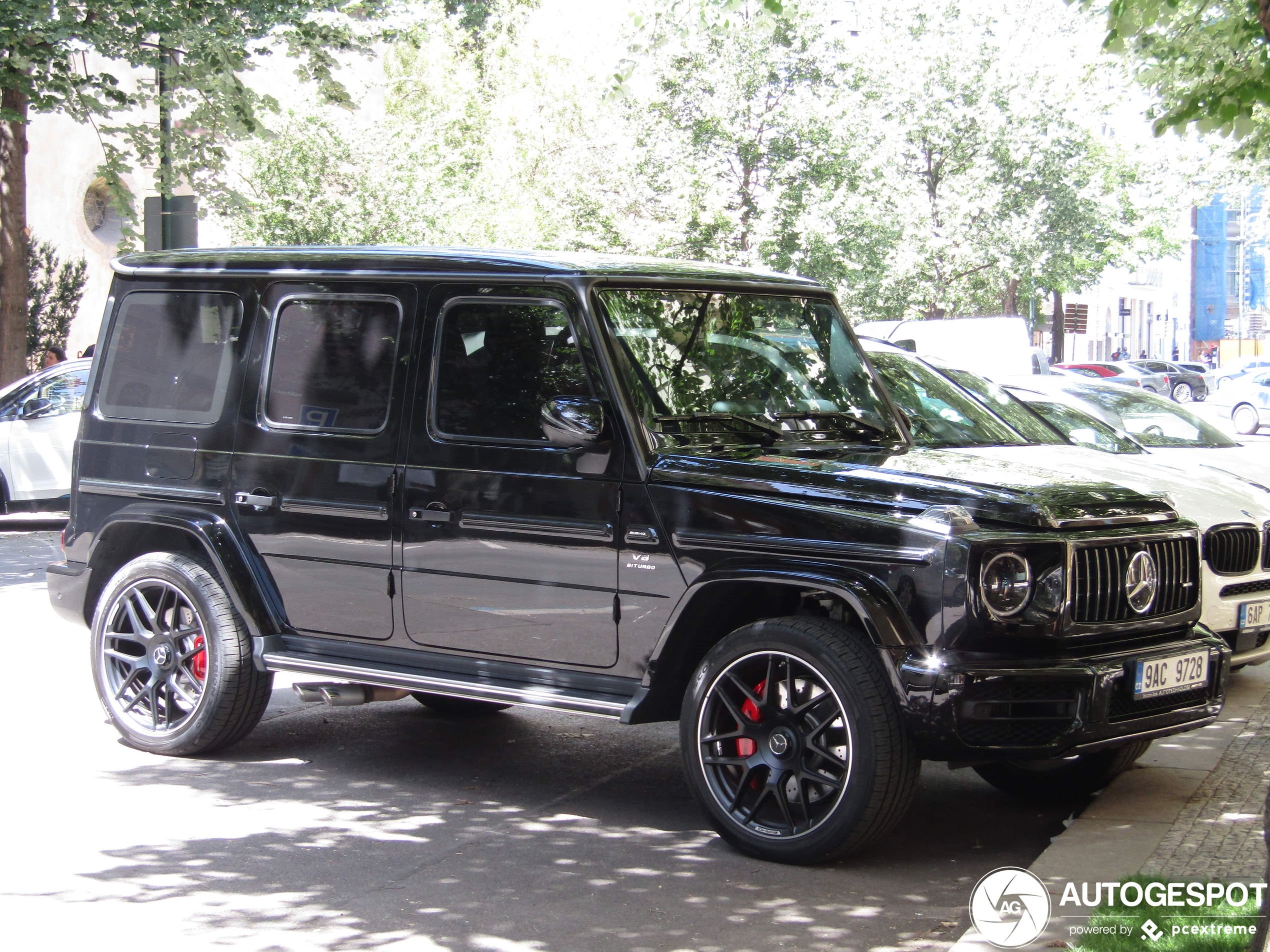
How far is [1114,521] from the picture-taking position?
511 cm

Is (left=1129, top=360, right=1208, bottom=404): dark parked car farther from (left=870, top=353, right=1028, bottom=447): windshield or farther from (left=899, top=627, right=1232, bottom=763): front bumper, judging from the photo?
(left=899, top=627, right=1232, bottom=763): front bumper

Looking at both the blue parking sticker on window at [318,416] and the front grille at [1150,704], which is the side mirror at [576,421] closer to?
the blue parking sticker on window at [318,416]

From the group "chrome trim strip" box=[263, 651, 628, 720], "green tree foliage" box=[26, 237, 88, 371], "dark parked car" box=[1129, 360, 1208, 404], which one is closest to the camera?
"chrome trim strip" box=[263, 651, 628, 720]

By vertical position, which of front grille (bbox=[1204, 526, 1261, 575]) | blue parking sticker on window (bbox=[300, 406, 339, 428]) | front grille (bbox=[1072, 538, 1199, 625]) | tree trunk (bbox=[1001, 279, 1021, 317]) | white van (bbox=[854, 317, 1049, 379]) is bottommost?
front grille (bbox=[1204, 526, 1261, 575])

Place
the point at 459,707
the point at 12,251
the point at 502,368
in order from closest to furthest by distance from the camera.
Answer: the point at 502,368 < the point at 459,707 < the point at 12,251

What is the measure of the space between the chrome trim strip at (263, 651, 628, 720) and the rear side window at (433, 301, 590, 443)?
975 mm

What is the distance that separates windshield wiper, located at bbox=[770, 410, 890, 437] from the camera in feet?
19.4

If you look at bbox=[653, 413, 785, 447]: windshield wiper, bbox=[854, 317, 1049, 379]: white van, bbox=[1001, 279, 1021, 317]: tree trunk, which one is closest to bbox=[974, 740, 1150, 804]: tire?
bbox=[653, 413, 785, 447]: windshield wiper

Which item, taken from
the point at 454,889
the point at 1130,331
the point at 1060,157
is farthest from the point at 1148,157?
the point at 1130,331

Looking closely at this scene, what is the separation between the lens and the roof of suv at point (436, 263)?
5.86 m

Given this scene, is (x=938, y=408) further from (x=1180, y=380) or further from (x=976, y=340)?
(x=1180, y=380)

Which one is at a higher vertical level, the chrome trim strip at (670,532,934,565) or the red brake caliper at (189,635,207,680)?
the chrome trim strip at (670,532,934,565)

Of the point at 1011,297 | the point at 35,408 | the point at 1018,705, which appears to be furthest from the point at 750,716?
the point at 1011,297
